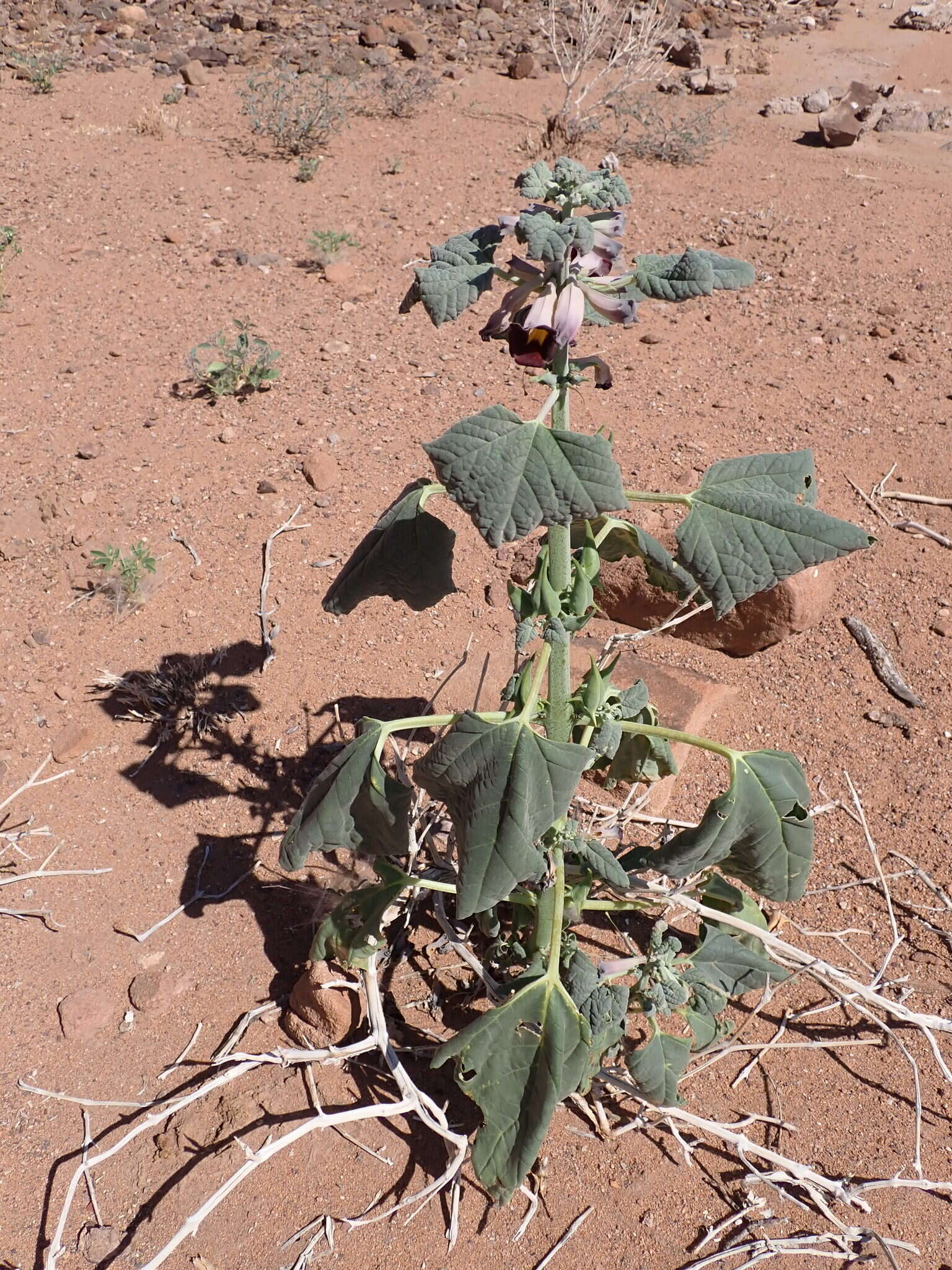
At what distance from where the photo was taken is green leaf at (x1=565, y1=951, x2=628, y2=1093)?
2043 mm

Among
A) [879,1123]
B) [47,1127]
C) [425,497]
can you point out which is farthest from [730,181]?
[47,1127]

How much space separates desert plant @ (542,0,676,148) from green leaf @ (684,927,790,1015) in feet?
22.8

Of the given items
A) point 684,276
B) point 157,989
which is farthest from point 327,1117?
point 684,276

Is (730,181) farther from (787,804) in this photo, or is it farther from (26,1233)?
(26,1233)

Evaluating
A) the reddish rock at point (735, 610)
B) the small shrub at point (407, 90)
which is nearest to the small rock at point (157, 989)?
the reddish rock at point (735, 610)

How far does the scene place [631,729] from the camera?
6.93 ft

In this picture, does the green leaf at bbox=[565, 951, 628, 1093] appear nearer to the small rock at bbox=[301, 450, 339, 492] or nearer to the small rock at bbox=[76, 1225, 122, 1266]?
the small rock at bbox=[76, 1225, 122, 1266]

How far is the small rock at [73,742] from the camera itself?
10.5 ft

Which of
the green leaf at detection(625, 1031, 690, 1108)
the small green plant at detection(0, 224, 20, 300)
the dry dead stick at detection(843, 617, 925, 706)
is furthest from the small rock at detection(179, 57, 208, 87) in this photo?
the green leaf at detection(625, 1031, 690, 1108)

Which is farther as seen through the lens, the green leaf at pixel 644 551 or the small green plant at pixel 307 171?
the small green plant at pixel 307 171

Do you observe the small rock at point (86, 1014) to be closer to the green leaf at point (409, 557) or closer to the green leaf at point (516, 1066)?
the green leaf at point (516, 1066)

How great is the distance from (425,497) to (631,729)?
0.67 meters

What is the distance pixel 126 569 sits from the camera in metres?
3.61

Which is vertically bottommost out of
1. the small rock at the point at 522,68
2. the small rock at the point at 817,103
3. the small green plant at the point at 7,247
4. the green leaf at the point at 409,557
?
the small green plant at the point at 7,247
